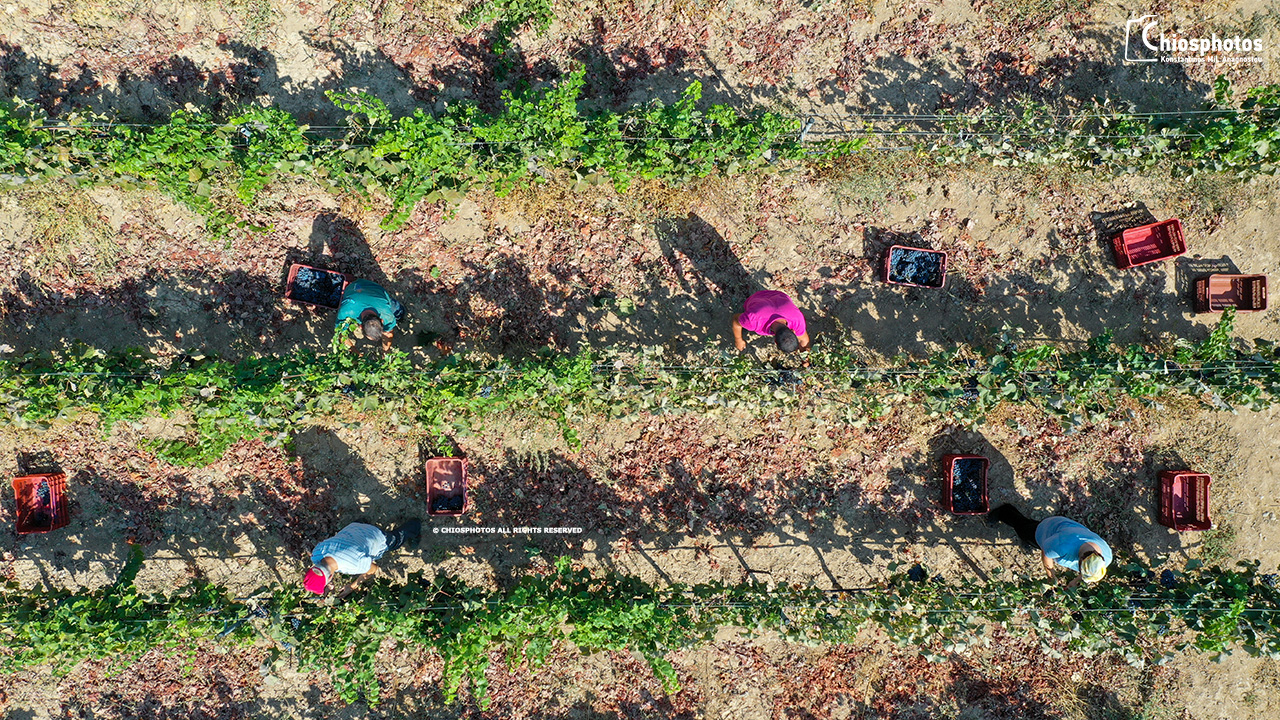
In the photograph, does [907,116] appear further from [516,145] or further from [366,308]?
[366,308]

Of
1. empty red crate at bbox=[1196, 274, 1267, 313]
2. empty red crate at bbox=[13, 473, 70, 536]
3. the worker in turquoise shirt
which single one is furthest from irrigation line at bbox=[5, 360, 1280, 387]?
empty red crate at bbox=[13, 473, 70, 536]

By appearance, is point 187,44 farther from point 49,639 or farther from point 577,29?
point 49,639

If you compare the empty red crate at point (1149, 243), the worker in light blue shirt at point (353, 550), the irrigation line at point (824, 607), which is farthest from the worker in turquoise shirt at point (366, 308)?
the empty red crate at point (1149, 243)

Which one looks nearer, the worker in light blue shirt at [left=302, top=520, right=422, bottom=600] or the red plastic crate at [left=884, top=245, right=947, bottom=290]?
the worker in light blue shirt at [left=302, top=520, right=422, bottom=600]

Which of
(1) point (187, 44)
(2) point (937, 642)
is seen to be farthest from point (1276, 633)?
(1) point (187, 44)

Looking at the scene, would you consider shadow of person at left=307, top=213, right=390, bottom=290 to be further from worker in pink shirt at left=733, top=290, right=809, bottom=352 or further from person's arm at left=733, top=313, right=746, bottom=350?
worker in pink shirt at left=733, top=290, right=809, bottom=352

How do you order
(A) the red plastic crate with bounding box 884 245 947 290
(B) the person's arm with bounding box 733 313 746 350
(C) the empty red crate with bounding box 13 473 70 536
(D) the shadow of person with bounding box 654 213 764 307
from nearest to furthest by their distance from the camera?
(B) the person's arm with bounding box 733 313 746 350 < (C) the empty red crate with bounding box 13 473 70 536 < (A) the red plastic crate with bounding box 884 245 947 290 < (D) the shadow of person with bounding box 654 213 764 307
